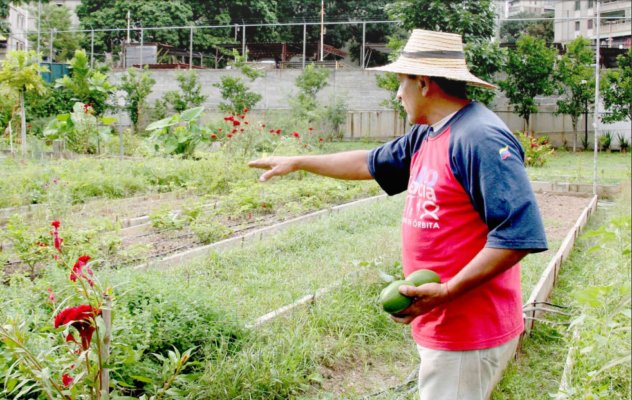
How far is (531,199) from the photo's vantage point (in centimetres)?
198

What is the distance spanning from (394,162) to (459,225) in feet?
1.90

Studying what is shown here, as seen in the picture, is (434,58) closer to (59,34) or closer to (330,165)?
(330,165)

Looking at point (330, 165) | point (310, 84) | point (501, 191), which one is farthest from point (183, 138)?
point (501, 191)

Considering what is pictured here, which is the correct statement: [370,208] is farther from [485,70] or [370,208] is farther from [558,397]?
[485,70]

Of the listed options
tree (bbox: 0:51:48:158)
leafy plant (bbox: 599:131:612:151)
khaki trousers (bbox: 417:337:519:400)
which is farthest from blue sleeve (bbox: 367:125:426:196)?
leafy plant (bbox: 599:131:612:151)

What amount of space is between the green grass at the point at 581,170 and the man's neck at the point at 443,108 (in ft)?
30.6

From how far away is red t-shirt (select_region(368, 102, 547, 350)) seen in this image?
1964mm

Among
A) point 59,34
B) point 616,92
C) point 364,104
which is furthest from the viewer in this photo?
point 59,34

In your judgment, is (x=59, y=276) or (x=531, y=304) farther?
(x=531, y=304)

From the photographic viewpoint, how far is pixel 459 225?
2.15 metres

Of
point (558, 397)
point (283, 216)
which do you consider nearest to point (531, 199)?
point (558, 397)

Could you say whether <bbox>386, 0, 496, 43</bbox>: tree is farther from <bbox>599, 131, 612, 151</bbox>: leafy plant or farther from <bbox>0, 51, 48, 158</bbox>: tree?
<bbox>0, 51, 48, 158</bbox>: tree

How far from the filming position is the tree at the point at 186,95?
22.5 metres

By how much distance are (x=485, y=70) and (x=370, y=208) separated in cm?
1141
